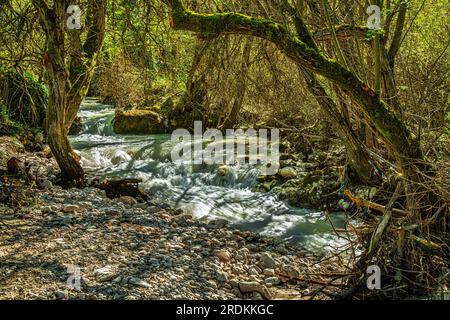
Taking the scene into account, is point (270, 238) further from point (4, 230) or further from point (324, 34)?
point (4, 230)

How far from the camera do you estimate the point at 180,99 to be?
1438 centimetres

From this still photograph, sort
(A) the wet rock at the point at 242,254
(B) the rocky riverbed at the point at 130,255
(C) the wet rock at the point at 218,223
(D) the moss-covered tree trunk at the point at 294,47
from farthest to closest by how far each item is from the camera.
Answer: (C) the wet rock at the point at 218,223 < (A) the wet rock at the point at 242,254 < (B) the rocky riverbed at the point at 130,255 < (D) the moss-covered tree trunk at the point at 294,47

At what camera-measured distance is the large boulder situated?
559 inches

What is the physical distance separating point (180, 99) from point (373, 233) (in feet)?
36.5

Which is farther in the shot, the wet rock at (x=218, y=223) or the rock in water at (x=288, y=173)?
the rock in water at (x=288, y=173)

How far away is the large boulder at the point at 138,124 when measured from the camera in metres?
14.2

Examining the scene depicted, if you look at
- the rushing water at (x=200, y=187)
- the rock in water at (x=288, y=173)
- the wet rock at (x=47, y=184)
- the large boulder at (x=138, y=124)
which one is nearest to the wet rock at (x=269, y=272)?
the rushing water at (x=200, y=187)

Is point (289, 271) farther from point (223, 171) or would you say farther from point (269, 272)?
A: point (223, 171)

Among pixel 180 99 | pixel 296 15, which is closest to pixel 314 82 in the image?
pixel 296 15

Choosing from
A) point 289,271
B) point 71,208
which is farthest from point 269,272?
point 71,208

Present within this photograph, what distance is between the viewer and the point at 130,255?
187 inches

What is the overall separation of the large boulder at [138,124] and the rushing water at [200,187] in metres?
0.39

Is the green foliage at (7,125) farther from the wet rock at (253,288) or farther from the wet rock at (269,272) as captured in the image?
the wet rock at (253,288)

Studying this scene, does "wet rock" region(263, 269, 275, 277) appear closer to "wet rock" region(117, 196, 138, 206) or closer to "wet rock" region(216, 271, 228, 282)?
"wet rock" region(216, 271, 228, 282)
